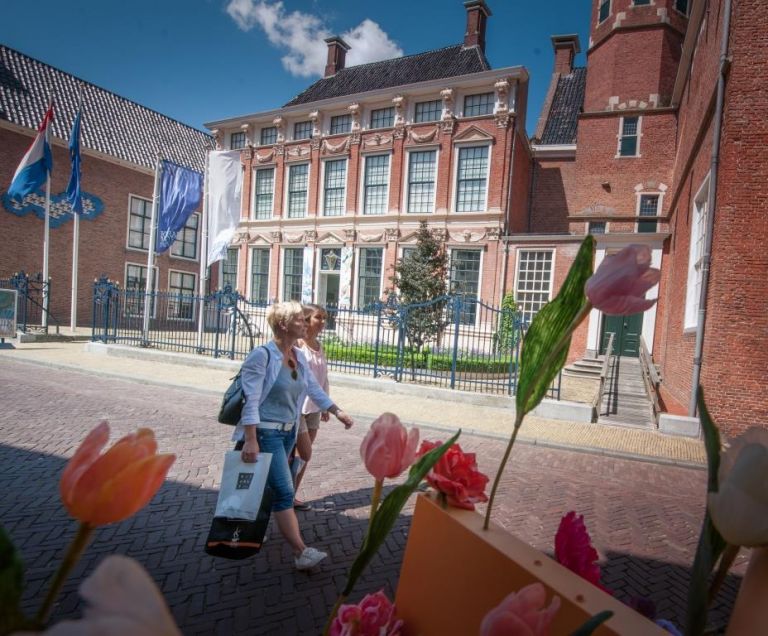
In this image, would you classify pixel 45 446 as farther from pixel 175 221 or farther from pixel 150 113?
pixel 150 113

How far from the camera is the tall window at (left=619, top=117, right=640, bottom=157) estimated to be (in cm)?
1878

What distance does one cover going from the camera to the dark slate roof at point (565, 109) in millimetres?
22875

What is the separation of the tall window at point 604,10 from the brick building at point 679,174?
41 millimetres

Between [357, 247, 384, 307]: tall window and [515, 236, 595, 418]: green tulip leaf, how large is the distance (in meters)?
20.7

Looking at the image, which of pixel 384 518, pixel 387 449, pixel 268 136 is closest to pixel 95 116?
pixel 268 136

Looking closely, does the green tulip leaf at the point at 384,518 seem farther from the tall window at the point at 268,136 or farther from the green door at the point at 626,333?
the tall window at the point at 268,136

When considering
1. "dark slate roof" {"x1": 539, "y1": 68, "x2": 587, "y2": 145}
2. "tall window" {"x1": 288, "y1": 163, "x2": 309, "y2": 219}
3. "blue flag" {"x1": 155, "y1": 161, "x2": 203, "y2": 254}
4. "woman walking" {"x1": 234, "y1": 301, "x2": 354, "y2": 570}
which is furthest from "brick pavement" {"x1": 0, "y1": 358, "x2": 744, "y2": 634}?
"dark slate roof" {"x1": 539, "y1": 68, "x2": 587, "y2": 145}

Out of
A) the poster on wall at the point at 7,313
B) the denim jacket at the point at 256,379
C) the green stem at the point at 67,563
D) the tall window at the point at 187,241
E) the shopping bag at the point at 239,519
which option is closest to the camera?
the green stem at the point at 67,563

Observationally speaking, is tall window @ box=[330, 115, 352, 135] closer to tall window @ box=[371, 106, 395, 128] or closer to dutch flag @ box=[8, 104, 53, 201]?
tall window @ box=[371, 106, 395, 128]

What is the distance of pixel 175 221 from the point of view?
15.5 meters

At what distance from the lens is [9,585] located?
357 mm

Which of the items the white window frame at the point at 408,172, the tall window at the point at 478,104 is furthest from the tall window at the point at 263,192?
the tall window at the point at 478,104

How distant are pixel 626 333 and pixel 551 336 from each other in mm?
19709

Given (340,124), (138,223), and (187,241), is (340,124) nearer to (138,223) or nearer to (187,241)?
(187,241)
